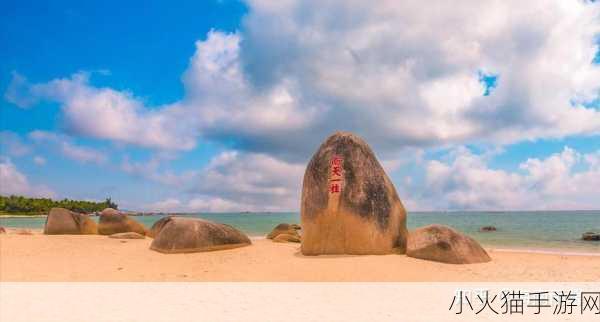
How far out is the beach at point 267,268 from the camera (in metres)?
9.36

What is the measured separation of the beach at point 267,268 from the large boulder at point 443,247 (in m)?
0.33

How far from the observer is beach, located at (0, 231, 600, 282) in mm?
9359

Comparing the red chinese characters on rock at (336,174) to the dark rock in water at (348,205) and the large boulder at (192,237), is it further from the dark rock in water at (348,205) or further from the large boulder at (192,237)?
the large boulder at (192,237)

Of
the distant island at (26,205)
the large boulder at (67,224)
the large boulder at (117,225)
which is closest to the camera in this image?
the large boulder at (67,224)

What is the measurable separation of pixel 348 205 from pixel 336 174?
3.29 feet

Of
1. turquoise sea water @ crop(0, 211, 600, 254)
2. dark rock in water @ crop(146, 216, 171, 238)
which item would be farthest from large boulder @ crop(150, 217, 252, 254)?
turquoise sea water @ crop(0, 211, 600, 254)

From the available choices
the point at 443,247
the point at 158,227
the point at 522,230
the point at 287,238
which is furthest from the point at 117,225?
the point at 522,230

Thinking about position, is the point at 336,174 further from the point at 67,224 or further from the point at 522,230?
the point at 522,230

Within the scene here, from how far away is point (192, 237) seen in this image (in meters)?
13.9

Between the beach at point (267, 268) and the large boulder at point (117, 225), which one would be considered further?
the large boulder at point (117, 225)

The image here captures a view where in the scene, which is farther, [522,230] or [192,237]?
[522,230]

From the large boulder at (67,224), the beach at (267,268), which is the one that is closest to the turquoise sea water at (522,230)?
the beach at (267,268)
